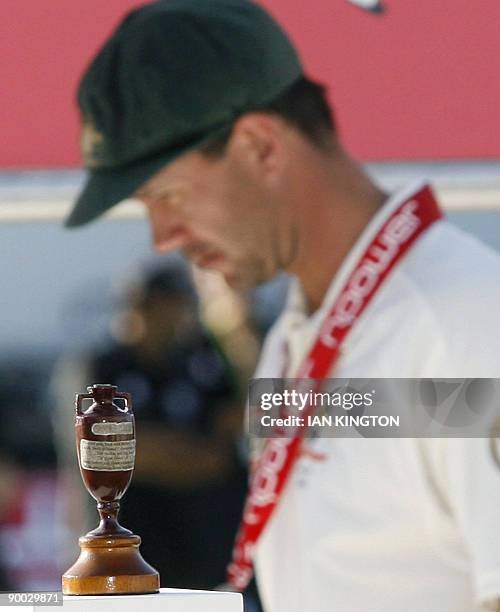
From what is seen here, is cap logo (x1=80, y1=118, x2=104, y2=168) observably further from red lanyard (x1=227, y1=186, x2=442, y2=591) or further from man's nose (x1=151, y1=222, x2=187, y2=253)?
red lanyard (x1=227, y1=186, x2=442, y2=591)

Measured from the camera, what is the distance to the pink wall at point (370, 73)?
294 centimetres

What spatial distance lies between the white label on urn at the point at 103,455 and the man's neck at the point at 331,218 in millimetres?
678

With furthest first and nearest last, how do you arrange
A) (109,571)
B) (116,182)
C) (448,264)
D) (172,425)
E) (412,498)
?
1. (172,425)
2. (116,182)
3. (448,264)
4. (412,498)
5. (109,571)

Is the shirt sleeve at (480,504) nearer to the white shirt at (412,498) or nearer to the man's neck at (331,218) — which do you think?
the white shirt at (412,498)

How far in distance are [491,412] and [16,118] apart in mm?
1368

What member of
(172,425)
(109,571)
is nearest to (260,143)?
(172,425)

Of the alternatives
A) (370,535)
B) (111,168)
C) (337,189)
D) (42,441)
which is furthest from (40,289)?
(370,535)

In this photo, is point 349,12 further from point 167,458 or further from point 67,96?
point 167,458

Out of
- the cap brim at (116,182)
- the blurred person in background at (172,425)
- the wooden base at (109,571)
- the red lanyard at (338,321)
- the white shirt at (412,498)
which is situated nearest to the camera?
the wooden base at (109,571)

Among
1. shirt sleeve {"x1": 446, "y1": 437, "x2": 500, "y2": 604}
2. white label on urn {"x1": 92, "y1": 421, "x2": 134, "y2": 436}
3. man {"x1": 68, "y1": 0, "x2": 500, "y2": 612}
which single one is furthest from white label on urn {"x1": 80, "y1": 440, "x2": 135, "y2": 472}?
shirt sleeve {"x1": 446, "y1": 437, "x2": 500, "y2": 604}

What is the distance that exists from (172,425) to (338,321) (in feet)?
2.32

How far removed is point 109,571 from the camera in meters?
1.86

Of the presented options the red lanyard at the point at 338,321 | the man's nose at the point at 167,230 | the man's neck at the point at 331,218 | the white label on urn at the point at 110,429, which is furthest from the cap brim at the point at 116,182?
the white label on urn at the point at 110,429

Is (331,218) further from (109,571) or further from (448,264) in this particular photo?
→ (109,571)
